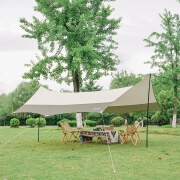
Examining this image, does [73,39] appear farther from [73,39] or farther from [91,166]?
[91,166]

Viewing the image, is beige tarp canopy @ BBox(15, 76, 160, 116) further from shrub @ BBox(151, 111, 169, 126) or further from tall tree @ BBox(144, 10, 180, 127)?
shrub @ BBox(151, 111, 169, 126)

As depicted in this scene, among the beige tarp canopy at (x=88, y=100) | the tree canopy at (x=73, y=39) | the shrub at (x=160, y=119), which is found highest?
the tree canopy at (x=73, y=39)

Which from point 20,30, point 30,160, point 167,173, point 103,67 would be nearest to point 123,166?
point 167,173

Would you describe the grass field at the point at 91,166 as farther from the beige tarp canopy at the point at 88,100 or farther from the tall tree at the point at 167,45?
the tall tree at the point at 167,45

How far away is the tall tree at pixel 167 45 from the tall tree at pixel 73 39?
364 centimetres

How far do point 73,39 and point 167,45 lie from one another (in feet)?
25.3

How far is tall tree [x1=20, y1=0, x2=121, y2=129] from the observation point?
45.3 feet

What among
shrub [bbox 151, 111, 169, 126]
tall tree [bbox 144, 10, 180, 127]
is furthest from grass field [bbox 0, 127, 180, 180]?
shrub [bbox 151, 111, 169, 126]

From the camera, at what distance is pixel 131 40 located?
50.0ft

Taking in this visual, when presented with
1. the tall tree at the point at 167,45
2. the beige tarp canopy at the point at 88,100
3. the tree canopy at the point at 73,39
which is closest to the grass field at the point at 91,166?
the beige tarp canopy at the point at 88,100

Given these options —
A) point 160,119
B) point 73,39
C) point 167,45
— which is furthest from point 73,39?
point 160,119

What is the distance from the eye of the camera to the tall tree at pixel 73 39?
13.8 metres

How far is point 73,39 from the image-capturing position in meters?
14.3

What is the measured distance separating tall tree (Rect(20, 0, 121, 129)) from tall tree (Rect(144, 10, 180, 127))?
3637mm
